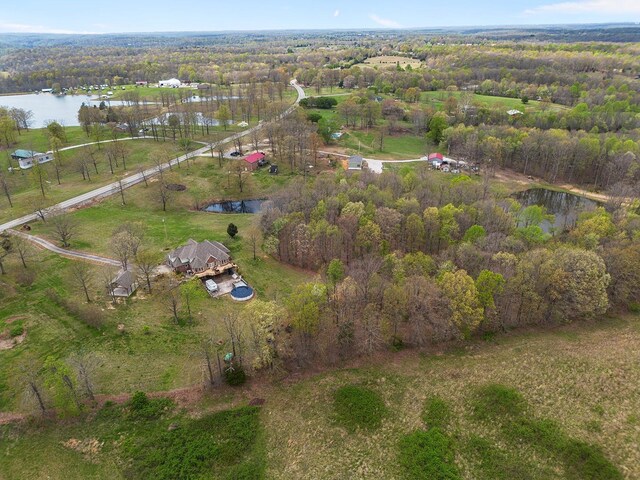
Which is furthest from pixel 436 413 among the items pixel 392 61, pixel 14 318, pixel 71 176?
pixel 392 61

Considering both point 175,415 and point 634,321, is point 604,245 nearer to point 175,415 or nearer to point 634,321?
point 634,321

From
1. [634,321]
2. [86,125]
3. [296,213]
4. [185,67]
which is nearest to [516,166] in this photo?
[634,321]

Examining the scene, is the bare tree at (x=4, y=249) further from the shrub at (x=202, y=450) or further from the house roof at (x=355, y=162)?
the house roof at (x=355, y=162)

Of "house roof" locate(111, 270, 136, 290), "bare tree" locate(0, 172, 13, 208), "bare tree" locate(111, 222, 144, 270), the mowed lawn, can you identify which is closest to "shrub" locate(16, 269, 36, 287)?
"bare tree" locate(111, 222, 144, 270)

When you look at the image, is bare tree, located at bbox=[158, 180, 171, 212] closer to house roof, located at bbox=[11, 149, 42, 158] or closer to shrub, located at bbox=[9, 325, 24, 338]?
shrub, located at bbox=[9, 325, 24, 338]

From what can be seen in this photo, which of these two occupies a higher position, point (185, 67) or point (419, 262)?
point (185, 67)

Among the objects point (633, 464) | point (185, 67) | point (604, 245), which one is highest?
point (185, 67)

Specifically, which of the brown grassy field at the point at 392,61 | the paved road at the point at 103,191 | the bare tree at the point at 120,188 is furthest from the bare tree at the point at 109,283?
the brown grassy field at the point at 392,61

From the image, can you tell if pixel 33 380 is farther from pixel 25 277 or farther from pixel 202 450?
pixel 25 277
